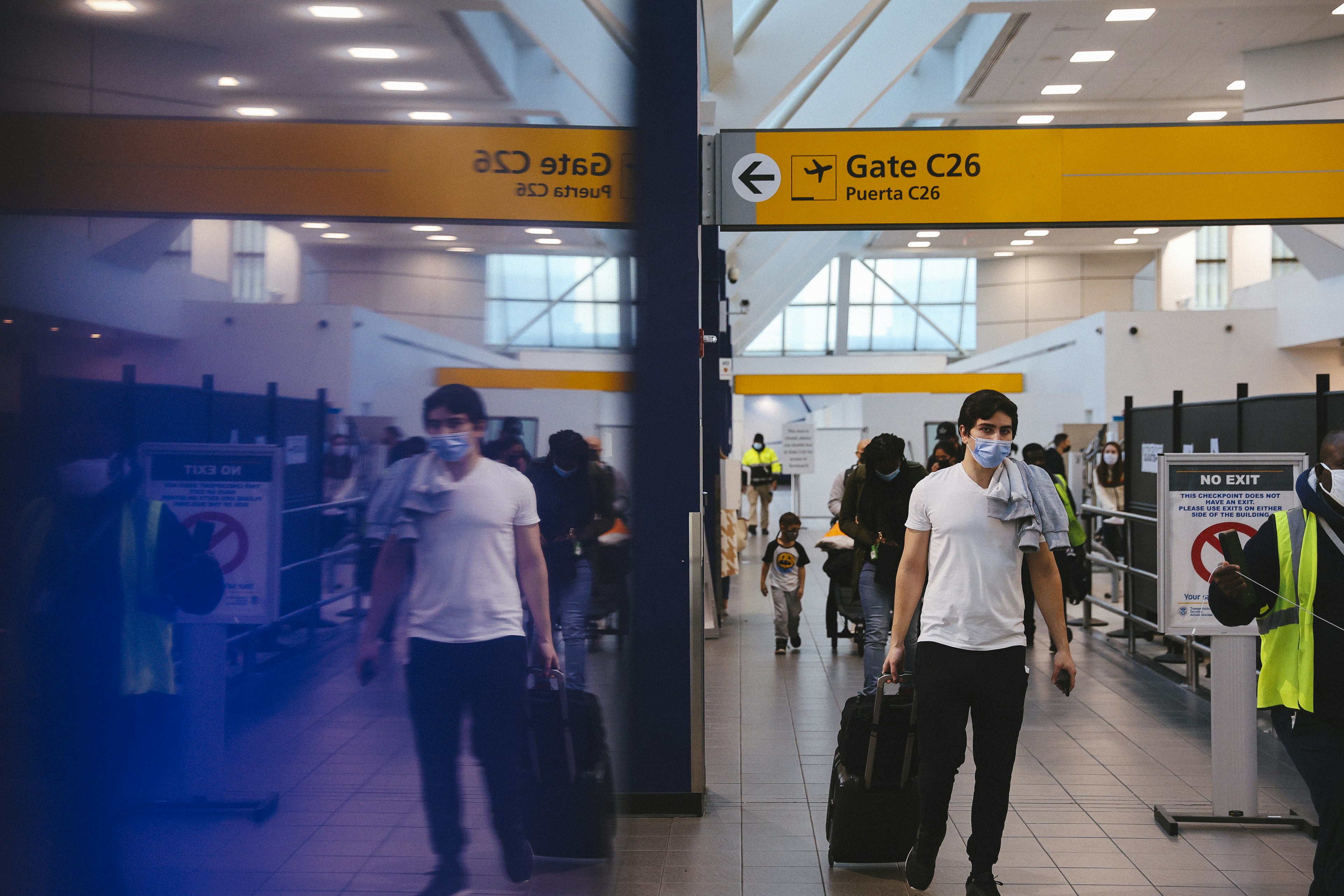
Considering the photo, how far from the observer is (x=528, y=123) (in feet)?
2.62

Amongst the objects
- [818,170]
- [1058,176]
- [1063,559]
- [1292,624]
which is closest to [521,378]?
[1292,624]

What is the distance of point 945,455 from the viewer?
6.21 meters

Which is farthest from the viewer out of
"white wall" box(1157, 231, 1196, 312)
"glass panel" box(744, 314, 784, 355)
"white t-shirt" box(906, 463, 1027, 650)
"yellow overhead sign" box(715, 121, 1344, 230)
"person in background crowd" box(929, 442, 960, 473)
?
"glass panel" box(744, 314, 784, 355)

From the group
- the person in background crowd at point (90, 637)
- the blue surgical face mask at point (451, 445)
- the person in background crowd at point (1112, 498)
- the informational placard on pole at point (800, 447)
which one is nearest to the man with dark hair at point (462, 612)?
the blue surgical face mask at point (451, 445)

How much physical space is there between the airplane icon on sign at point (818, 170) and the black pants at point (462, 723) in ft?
13.8

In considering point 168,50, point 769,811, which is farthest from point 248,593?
point 769,811

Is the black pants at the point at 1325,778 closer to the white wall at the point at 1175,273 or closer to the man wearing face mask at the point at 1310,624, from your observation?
the man wearing face mask at the point at 1310,624

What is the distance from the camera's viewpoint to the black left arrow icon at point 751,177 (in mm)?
4434

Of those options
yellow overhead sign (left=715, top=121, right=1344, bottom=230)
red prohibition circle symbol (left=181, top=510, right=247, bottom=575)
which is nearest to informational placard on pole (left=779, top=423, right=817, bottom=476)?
yellow overhead sign (left=715, top=121, right=1344, bottom=230)

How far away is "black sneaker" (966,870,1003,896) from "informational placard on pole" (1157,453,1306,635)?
1.77 meters

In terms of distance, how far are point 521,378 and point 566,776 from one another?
333mm

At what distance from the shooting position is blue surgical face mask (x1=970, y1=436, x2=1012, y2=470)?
10.1 feet

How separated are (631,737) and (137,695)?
1.04ft

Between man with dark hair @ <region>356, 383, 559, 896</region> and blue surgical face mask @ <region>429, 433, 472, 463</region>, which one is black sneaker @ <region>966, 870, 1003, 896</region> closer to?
man with dark hair @ <region>356, 383, 559, 896</region>
